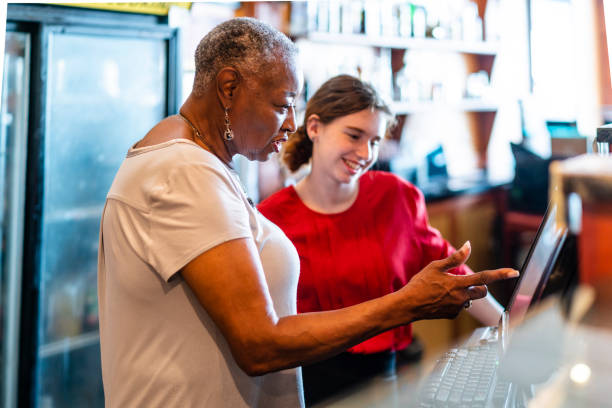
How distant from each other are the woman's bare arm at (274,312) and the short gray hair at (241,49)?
312 mm

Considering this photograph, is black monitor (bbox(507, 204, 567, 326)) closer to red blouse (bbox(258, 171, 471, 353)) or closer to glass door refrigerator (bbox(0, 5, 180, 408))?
red blouse (bbox(258, 171, 471, 353))

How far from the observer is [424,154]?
4.15 metres

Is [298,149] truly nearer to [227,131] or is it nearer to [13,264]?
[227,131]

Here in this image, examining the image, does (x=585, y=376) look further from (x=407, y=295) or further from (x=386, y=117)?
(x=386, y=117)

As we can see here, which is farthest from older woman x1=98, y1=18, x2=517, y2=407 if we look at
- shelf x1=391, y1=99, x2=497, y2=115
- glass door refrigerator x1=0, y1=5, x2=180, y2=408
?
shelf x1=391, y1=99, x2=497, y2=115

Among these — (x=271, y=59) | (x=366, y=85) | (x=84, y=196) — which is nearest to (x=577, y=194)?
(x=366, y=85)

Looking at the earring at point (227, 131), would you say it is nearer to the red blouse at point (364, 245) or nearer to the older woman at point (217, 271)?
the older woman at point (217, 271)

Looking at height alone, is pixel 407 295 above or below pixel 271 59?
below

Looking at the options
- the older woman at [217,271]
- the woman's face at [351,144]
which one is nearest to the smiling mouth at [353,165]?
the woman's face at [351,144]

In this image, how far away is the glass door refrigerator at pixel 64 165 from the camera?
197 cm

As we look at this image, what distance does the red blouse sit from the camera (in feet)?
4.73

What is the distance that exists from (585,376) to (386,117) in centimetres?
94

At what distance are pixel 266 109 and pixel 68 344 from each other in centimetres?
194

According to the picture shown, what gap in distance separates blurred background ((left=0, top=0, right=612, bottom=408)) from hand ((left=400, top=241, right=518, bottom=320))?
1.73 feet
